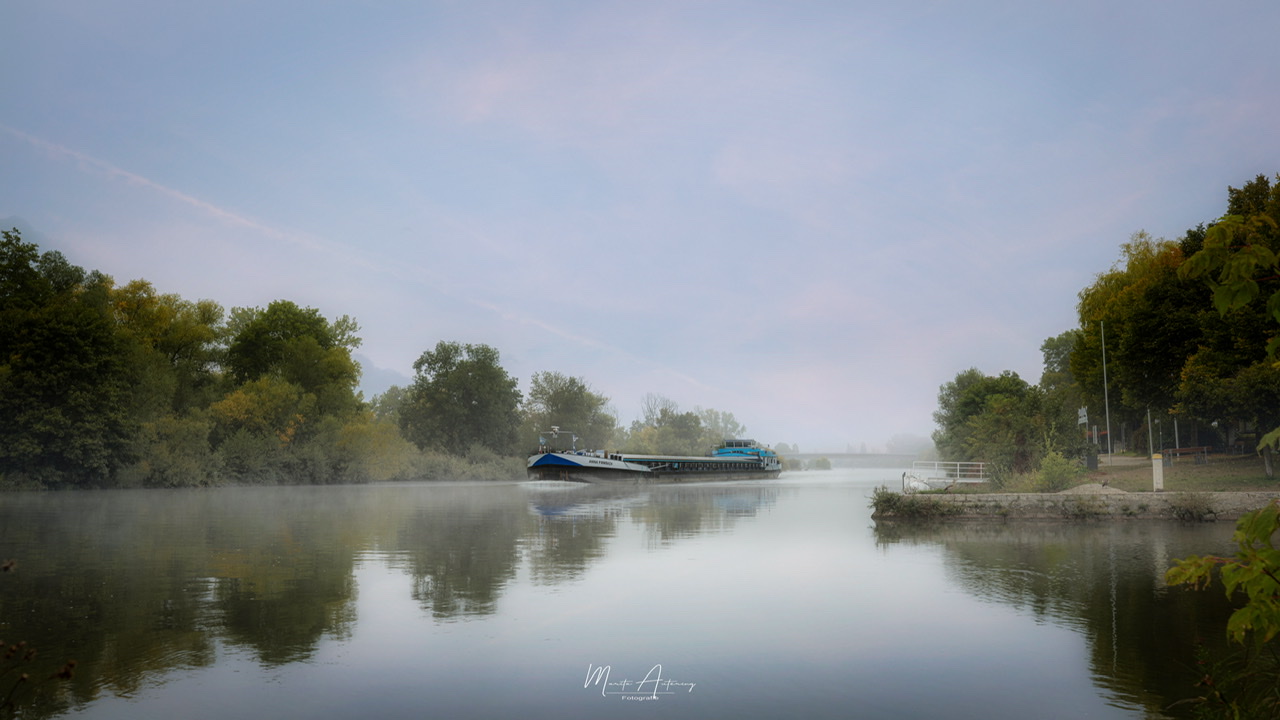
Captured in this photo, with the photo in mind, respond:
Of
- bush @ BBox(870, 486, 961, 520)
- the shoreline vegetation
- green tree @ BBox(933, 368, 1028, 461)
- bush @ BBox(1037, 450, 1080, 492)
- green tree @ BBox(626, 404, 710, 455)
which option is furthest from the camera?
green tree @ BBox(626, 404, 710, 455)

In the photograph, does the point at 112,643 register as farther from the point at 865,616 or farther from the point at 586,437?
the point at 586,437

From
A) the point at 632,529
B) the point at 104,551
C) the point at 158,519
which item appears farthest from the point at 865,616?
the point at 158,519

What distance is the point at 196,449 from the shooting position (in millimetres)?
55781

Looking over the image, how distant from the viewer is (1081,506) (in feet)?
92.4

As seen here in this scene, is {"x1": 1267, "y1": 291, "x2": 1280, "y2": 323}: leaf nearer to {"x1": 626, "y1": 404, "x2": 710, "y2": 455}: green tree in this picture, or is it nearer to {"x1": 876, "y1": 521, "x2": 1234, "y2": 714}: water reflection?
{"x1": 876, "y1": 521, "x2": 1234, "y2": 714}: water reflection

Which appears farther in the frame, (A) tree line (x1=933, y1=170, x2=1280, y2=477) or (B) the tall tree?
(B) the tall tree

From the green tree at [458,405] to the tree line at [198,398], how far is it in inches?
6.6

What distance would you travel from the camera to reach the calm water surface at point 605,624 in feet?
28.3

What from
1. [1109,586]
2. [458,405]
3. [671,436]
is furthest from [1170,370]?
[671,436]

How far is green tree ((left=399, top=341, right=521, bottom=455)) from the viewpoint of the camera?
322 feet

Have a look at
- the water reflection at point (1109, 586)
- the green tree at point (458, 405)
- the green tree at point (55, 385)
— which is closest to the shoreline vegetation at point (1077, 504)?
the water reflection at point (1109, 586)

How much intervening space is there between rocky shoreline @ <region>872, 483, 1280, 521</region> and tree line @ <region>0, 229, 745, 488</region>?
4468 cm

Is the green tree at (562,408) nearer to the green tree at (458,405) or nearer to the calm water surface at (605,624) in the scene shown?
the green tree at (458,405)

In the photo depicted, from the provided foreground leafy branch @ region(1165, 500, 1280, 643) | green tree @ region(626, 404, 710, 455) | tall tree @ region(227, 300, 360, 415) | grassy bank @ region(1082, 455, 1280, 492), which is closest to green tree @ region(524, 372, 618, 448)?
green tree @ region(626, 404, 710, 455)
